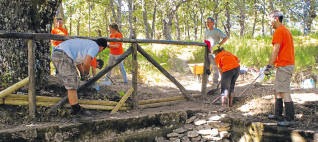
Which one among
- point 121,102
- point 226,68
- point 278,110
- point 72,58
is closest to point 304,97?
point 278,110

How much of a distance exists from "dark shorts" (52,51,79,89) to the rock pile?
1.78 meters

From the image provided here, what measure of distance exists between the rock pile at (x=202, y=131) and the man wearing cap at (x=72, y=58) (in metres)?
1.72

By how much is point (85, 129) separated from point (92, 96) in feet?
3.78

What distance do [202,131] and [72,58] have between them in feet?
8.33

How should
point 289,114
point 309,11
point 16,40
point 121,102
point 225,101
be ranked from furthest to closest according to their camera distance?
point 309,11 < point 225,101 < point 121,102 < point 16,40 < point 289,114

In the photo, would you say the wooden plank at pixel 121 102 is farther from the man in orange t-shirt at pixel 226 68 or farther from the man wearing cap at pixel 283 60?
the man wearing cap at pixel 283 60

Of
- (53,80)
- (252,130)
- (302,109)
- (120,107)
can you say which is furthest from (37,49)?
(302,109)

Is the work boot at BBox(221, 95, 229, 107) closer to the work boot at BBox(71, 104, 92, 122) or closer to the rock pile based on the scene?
the rock pile

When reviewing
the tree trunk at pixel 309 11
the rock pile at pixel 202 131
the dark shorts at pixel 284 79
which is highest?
the tree trunk at pixel 309 11

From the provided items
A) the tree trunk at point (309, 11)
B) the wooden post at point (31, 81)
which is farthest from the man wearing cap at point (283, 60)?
the tree trunk at point (309, 11)

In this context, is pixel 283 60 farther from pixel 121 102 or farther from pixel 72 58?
pixel 72 58

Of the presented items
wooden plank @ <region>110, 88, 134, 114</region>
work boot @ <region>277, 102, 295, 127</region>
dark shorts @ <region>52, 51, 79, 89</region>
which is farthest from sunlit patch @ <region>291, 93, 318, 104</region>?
dark shorts @ <region>52, 51, 79, 89</region>

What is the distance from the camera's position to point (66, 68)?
490 centimetres

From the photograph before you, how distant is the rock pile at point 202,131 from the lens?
585 cm
